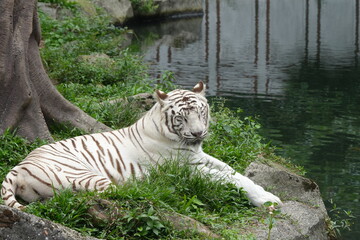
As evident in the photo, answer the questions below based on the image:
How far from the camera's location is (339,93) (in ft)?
46.8

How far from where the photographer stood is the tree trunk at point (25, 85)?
7.23 metres

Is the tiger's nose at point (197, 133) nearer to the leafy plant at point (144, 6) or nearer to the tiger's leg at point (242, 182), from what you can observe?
the tiger's leg at point (242, 182)

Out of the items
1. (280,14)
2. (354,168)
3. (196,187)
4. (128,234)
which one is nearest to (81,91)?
(354,168)

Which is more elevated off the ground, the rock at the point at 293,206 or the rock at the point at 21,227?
the rock at the point at 21,227

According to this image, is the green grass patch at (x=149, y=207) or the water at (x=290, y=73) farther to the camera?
the water at (x=290, y=73)

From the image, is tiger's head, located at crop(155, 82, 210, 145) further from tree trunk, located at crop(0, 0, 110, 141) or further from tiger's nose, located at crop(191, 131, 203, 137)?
tree trunk, located at crop(0, 0, 110, 141)

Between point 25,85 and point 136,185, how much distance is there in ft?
8.27

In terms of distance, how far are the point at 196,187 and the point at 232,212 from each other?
0.38m

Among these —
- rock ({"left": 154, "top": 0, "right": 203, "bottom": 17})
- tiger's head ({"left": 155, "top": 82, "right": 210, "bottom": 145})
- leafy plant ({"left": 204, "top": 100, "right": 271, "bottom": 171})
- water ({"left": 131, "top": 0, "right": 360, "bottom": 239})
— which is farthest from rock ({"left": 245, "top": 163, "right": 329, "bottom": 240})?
rock ({"left": 154, "top": 0, "right": 203, "bottom": 17})

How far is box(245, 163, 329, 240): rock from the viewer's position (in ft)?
18.6

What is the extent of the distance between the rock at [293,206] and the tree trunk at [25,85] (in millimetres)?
2285

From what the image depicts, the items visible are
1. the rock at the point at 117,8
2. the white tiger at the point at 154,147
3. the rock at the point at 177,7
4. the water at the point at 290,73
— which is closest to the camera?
the white tiger at the point at 154,147

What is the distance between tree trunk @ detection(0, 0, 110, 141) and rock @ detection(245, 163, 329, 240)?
229 cm

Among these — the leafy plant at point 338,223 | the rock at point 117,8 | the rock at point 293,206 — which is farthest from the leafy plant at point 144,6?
the rock at point 293,206
